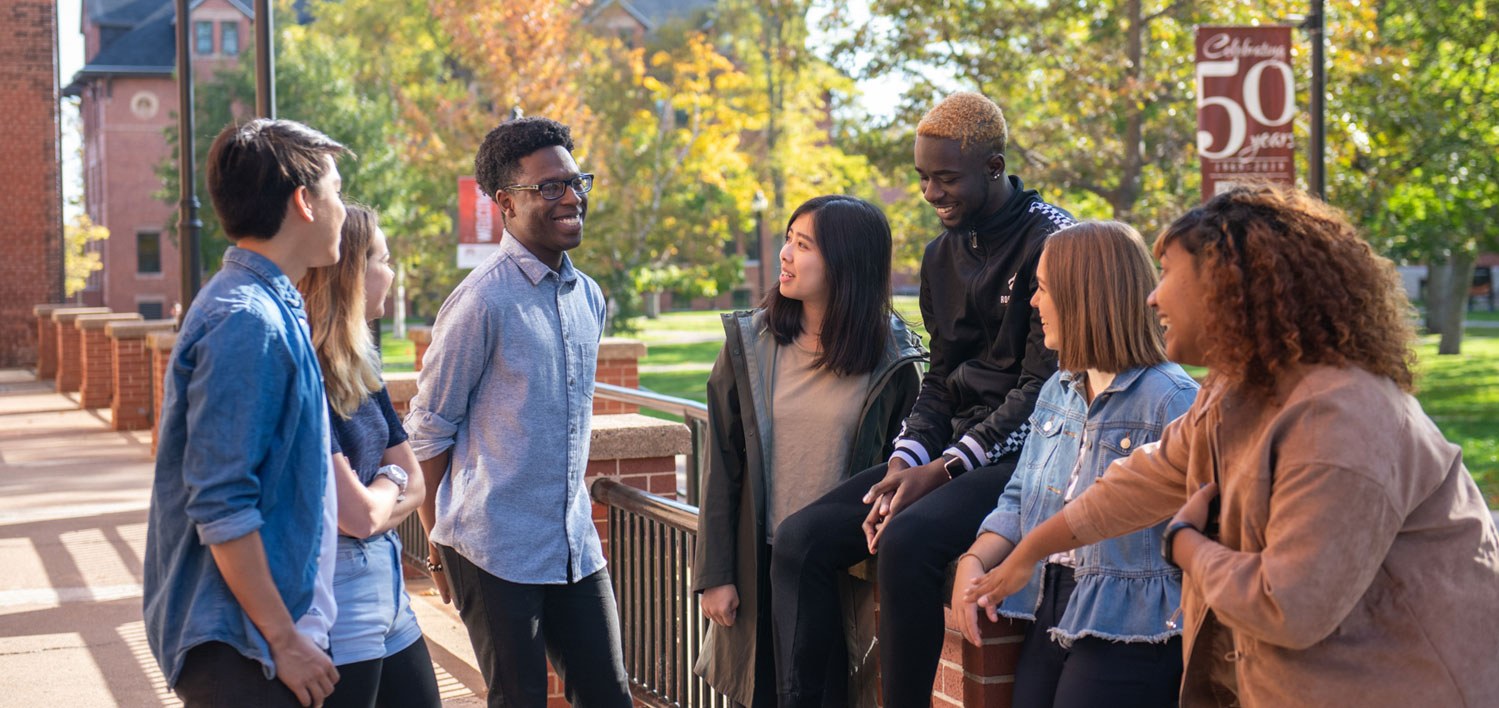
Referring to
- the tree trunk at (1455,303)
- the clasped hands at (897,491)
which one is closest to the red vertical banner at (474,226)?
the clasped hands at (897,491)

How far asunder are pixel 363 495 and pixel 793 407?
121cm

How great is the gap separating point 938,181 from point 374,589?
1718 millimetres

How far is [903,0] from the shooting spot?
18.3m

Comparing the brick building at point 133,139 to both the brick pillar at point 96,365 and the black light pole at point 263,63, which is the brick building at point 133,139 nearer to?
the brick pillar at point 96,365

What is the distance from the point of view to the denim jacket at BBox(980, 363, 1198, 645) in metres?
3.10

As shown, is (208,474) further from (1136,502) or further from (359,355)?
(1136,502)

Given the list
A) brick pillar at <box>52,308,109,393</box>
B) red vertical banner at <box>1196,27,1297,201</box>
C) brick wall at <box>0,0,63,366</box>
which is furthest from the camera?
brick wall at <box>0,0,63,366</box>

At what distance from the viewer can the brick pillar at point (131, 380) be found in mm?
18078

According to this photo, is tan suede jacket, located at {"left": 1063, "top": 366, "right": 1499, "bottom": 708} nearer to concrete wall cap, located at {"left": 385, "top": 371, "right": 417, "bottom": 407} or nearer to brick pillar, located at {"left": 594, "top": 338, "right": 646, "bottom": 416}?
concrete wall cap, located at {"left": 385, "top": 371, "right": 417, "bottom": 407}

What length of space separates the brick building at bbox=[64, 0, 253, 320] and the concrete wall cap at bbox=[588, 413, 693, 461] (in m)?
53.9

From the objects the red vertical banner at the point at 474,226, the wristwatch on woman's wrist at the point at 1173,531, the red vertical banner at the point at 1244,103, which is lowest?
the wristwatch on woman's wrist at the point at 1173,531

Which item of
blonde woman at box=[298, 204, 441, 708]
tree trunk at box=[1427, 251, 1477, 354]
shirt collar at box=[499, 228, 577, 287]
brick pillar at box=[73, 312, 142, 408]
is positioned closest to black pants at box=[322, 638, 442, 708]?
blonde woman at box=[298, 204, 441, 708]

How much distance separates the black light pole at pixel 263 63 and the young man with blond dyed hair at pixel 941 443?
7648mm

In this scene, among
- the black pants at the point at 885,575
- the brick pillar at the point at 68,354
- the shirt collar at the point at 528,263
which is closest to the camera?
the black pants at the point at 885,575
